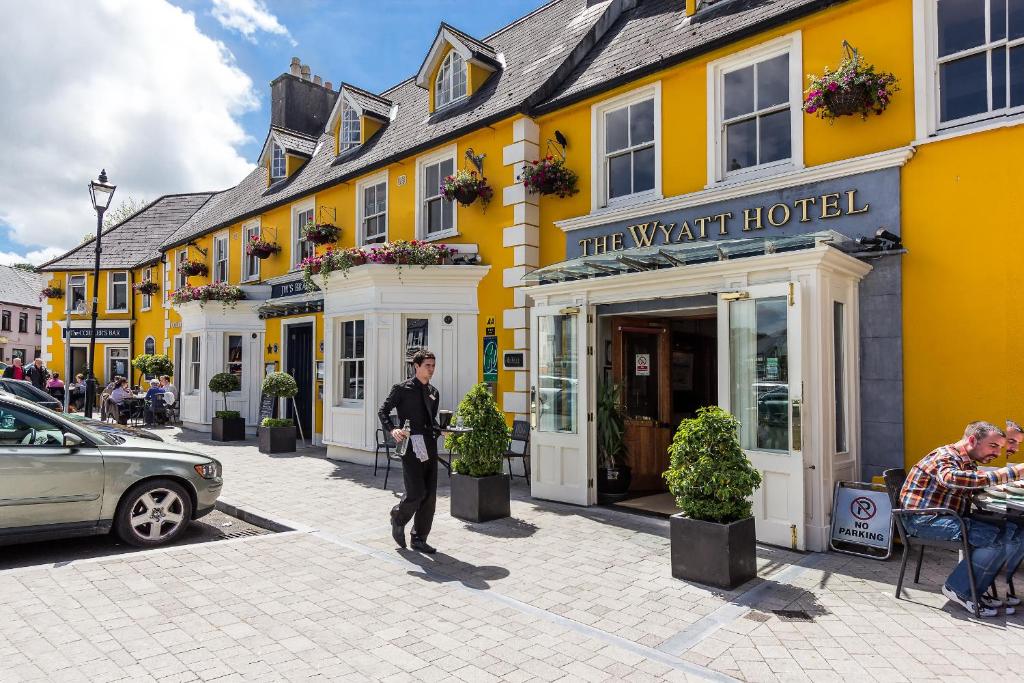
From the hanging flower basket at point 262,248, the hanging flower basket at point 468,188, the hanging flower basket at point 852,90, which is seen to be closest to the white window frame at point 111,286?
the hanging flower basket at point 262,248

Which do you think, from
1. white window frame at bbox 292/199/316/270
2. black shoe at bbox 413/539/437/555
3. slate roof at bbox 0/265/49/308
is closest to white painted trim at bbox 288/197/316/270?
white window frame at bbox 292/199/316/270

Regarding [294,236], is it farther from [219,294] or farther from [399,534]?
[399,534]

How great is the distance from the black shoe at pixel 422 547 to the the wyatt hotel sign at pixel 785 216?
206 inches

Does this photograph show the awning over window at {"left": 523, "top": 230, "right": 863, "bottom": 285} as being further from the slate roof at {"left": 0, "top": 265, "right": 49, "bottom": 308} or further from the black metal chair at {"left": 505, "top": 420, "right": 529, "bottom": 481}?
the slate roof at {"left": 0, "top": 265, "right": 49, "bottom": 308}

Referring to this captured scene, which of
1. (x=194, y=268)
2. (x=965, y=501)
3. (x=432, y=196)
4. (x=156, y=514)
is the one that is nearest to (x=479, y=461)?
(x=156, y=514)

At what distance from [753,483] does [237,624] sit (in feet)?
13.8

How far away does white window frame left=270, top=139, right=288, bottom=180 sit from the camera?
18312mm

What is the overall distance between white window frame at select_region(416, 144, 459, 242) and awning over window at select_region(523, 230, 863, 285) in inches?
143

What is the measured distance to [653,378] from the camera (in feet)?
32.1

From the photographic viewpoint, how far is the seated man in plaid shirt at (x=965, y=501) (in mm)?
4730

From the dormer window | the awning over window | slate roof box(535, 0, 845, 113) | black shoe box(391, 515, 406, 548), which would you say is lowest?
black shoe box(391, 515, 406, 548)

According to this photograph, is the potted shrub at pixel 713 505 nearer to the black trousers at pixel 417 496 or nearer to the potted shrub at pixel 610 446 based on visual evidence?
the black trousers at pixel 417 496

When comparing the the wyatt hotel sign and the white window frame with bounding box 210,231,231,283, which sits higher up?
the white window frame with bounding box 210,231,231,283

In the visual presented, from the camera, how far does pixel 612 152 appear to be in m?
9.93
